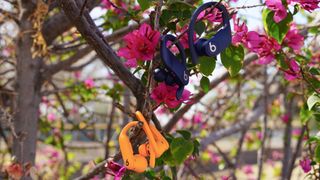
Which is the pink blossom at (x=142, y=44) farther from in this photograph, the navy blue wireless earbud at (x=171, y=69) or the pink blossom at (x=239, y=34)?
the pink blossom at (x=239, y=34)

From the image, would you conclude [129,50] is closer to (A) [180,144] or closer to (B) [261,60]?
(A) [180,144]

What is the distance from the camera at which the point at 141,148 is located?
101 cm

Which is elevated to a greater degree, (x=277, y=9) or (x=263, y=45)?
(x=277, y=9)

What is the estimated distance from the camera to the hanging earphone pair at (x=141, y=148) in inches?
37.9

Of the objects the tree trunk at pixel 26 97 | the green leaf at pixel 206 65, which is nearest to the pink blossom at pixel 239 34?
the green leaf at pixel 206 65

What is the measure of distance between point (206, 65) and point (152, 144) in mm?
299

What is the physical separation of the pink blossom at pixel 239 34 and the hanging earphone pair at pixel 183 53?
19 centimetres

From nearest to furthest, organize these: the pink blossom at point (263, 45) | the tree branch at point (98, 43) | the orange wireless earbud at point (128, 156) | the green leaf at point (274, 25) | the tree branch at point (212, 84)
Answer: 1. the orange wireless earbud at point (128, 156)
2. the tree branch at point (98, 43)
3. the green leaf at point (274, 25)
4. the pink blossom at point (263, 45)
5. the tree branch at point (212, 84)

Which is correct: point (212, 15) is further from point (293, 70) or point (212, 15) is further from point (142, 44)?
point (293, 70)

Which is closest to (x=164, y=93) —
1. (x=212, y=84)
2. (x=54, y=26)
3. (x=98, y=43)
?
(x=98, y=43)

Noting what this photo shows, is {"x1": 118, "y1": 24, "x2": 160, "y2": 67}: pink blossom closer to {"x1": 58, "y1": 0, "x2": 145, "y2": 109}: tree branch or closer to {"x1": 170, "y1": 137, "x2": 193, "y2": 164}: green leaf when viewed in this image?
{"x1": 58, "y1": 0, "x2": 145, "y2": 109}: tree branch

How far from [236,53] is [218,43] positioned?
0.21 metres

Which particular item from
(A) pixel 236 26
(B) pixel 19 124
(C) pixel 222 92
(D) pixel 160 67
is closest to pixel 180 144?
(D) pixel 160 67

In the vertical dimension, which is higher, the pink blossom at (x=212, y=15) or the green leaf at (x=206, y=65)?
the pink blossom at (x=212, y=15)
